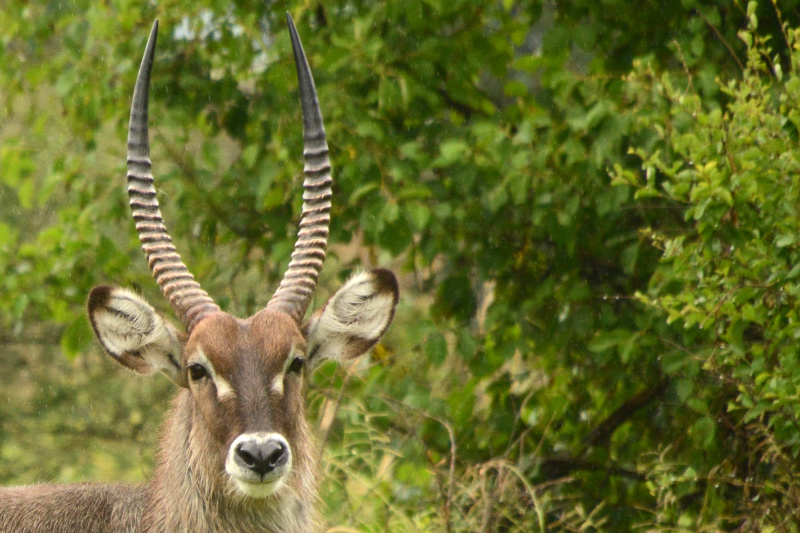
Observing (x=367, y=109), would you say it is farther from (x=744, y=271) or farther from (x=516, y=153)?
(x=744, y=271)

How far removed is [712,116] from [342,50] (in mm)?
2276

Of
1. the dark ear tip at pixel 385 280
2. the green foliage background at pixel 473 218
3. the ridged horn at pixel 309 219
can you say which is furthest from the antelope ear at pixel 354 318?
the green foliage background at pixel 473 218

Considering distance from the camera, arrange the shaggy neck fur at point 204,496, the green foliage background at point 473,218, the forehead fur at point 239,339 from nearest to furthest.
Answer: the forehead fur at point 239,339 < the shaggy neck fur at point 204,496 < the green foliage background at point 473,218

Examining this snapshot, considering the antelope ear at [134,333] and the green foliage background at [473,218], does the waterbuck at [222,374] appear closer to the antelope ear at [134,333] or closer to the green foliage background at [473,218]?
the antelope ear at [134,333]

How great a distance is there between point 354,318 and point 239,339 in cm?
77

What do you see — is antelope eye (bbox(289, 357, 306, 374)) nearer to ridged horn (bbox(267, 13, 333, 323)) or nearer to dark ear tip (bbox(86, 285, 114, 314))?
ridged horn (bbox(267, 13, 333, 323))

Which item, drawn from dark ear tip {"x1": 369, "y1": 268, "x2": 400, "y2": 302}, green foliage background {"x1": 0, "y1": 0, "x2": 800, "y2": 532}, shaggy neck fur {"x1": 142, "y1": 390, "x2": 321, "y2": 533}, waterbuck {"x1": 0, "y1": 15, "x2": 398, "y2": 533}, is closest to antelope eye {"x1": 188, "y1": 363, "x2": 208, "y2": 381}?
waterbuck {"x1": 0, "y1": 15, "x2": 398, "y2": 533}

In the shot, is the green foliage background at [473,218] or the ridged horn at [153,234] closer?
the ridged horn at [153,234]

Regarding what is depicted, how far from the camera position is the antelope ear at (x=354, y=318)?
193 inches

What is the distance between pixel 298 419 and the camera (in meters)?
4.69

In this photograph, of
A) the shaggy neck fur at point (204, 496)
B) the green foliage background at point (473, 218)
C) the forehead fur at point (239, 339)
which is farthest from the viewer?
the green foliage background at point (473, 218)


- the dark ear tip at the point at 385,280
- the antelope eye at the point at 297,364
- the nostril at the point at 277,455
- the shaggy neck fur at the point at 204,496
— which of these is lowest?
the shaggy neck fur at the point at 204,496

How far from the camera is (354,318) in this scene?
5.04 meters

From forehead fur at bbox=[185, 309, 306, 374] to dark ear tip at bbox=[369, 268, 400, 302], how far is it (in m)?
0.54
